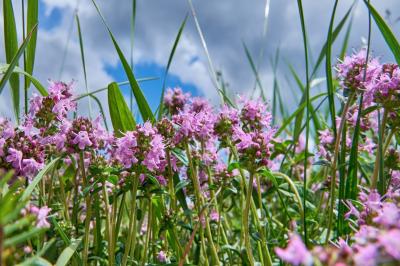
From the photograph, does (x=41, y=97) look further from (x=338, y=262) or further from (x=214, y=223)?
(x=338, y=262)

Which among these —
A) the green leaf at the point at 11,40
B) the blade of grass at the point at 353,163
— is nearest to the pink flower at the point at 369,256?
the blade of grass at the point at 353,163

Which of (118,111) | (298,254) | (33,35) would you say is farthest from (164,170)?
(298,254)

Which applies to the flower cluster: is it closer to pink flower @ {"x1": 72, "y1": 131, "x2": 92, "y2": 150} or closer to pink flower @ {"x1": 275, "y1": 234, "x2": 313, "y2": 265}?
pink flower @ {"x1": 72, "y1": 131, "x2": 92, "y2": 150}

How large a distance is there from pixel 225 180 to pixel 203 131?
1.25 feet

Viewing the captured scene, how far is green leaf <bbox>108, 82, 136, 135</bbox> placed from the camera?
8.56 feet

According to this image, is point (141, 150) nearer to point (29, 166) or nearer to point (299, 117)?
point (29, 166)

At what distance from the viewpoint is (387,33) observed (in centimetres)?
215

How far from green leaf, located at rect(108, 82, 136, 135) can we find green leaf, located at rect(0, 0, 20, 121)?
0.46m

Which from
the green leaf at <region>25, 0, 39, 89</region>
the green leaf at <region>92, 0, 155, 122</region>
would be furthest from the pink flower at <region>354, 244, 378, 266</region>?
the green leaf at <region>25, 0, 39, 89</region>

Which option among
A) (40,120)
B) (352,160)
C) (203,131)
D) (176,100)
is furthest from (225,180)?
(176,100)

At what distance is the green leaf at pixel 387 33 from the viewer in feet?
6.93

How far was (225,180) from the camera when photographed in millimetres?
2863

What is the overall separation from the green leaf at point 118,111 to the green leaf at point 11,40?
0.46 metres

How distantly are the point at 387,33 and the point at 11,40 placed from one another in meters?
1.71
